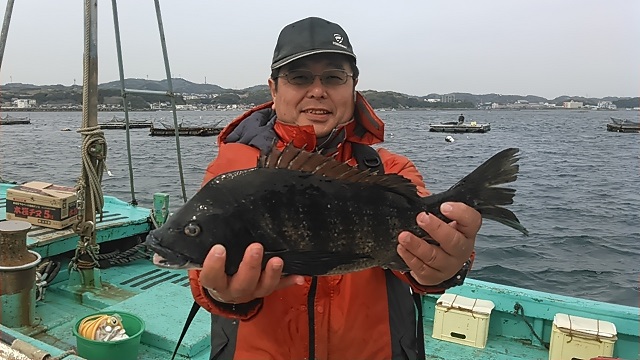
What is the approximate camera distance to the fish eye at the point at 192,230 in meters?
2.10

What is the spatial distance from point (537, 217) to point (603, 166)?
70.4ft

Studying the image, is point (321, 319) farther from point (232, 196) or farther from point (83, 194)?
point (83, 194)

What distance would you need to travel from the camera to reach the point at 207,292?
2.37 metres

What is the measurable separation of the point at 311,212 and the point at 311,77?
2.79 ft

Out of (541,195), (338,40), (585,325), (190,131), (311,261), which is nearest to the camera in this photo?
(311,261)

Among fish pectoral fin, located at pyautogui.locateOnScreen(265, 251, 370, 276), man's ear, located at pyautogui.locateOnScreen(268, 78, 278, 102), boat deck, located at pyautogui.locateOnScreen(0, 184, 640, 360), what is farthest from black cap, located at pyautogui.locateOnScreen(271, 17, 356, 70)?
boat deck, located at pyautogui.locateOnScreen(0, 184, 640, 360)

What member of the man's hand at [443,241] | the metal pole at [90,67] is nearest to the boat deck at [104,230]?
the metal pole at [90,67]

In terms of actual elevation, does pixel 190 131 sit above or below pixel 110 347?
below

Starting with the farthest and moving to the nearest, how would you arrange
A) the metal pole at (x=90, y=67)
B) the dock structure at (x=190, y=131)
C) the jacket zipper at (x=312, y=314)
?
the dock structure at (x=190, y=131), the metal pole at (x=90, y=67), the jacket zipper at (x=312, y=314)

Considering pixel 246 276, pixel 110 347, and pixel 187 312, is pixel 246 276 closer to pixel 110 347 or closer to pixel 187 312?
pixel 110 347

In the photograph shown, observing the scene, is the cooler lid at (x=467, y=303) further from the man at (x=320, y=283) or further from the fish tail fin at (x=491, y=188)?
the fish tail fin at (x=491, y=188)

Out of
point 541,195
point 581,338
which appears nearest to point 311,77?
point 581,338

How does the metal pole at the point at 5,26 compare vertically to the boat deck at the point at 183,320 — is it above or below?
above

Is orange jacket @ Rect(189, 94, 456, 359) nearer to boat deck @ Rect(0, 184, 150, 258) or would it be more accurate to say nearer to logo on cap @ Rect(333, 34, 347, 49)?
logo on cap @ Rect(333, 34, 347, 49)
